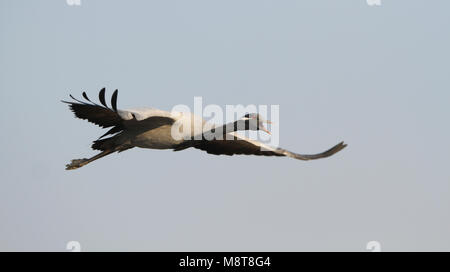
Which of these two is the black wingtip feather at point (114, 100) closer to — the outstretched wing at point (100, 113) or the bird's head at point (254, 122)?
the outstretched wing at point (100, 113)

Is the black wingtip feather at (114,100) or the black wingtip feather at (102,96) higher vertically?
the black wingtip feather at (102,96)

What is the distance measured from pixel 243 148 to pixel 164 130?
2280 millimetres

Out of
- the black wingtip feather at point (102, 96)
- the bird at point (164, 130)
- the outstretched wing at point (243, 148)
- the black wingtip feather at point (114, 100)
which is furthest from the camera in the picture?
the outstretched wing at point (243, 148)

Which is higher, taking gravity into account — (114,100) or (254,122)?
(254,122)

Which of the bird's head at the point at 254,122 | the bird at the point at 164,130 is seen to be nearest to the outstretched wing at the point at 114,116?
the bird at the point at 164,130

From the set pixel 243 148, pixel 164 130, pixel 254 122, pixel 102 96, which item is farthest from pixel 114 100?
pixel 243 148

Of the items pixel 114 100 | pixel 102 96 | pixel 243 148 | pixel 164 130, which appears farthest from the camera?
pixel 243 148

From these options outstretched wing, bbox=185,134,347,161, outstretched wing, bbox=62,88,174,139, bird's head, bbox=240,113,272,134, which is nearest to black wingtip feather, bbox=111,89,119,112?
outstretched wing, bbox=62,88,174,139

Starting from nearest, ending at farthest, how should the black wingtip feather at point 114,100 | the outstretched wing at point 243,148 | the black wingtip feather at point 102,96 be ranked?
the black wingtip feather at point 114,100 < the black wingtip feather at point 102,96 < the outstretched wing at point 243,148

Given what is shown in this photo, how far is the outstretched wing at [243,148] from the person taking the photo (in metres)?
18.2

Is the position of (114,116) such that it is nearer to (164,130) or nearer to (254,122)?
(164,130)

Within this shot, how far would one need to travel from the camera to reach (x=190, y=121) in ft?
57.8

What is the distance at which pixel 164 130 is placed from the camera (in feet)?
57.4

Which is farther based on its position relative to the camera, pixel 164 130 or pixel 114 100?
pixel 164 130
